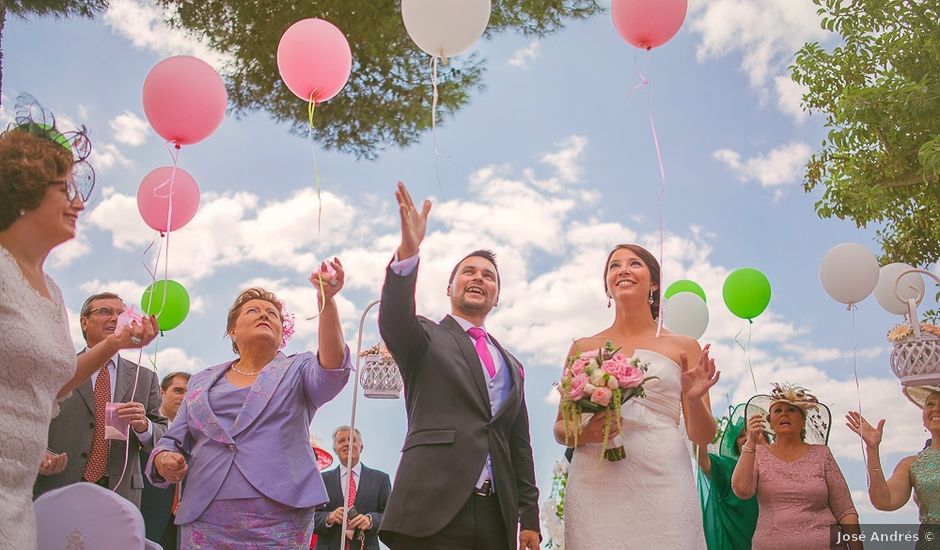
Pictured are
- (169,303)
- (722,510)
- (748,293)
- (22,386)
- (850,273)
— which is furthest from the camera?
(748,293)

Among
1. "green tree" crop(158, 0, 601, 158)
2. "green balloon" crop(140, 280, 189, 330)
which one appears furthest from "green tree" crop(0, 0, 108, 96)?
"green balloon" crop(140, 280, 189, 330)

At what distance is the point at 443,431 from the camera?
3051 millimetres

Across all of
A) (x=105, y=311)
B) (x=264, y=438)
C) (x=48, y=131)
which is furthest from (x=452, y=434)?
(x=105, y=311)

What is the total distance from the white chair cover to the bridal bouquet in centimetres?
159

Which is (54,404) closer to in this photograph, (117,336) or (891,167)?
(117,336)

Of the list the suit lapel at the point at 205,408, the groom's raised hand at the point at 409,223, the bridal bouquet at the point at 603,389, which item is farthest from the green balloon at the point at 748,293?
the suit lapel at the point at 205,408

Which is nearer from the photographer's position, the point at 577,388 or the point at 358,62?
the point at 577,388

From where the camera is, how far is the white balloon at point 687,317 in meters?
6.48

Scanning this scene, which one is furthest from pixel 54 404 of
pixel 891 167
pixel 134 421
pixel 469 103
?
pixel 891 167

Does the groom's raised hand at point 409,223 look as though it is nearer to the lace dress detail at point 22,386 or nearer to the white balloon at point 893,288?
the lace dress detail at point 22,386

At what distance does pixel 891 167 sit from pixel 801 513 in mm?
5561

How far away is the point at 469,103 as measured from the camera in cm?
859

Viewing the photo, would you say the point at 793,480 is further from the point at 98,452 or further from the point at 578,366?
the point at 98,452

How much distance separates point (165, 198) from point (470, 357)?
2.61 m
